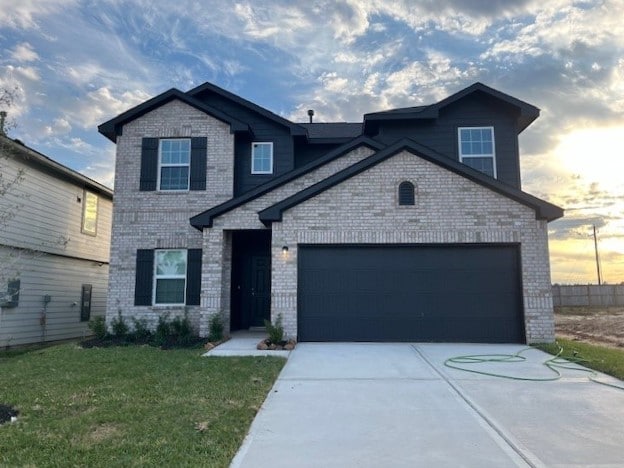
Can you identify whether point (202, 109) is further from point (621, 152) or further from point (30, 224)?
point (621, 152)

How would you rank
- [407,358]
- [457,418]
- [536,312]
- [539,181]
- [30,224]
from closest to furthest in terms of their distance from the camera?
[457,418] → [407,358] → [536,312] → [30,224] → [539,181]

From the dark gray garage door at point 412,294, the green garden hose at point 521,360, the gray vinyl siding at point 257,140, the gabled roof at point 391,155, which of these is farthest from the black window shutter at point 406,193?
the gray vinyl siding at point 257,140

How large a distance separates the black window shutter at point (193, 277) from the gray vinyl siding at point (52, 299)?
3.89 meters

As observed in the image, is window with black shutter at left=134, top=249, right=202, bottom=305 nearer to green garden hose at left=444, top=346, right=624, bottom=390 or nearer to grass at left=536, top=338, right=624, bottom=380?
green garden hose at left=444, top=346, right=624, bottom=390

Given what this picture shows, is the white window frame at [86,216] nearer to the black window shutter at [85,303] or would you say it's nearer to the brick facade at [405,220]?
the black window shutter at [85,303]

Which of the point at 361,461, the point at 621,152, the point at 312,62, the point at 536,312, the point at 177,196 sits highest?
the point at 312,62

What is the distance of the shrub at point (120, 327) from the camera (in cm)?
1249

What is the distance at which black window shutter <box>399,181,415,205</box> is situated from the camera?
36.8ft

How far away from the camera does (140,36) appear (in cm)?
1330

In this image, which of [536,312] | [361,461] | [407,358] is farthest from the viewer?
[536,312]

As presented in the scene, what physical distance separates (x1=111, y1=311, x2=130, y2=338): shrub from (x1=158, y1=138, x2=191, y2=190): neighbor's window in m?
3.74

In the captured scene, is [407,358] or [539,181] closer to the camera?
[407,358]

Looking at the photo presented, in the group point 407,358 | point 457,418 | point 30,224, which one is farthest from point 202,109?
point 457,418

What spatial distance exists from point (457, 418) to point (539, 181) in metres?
13.1
